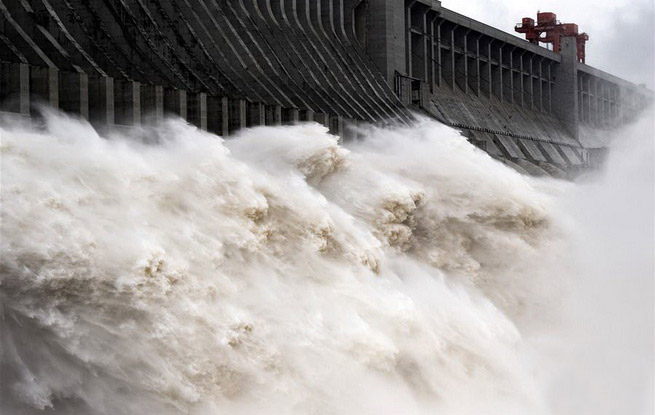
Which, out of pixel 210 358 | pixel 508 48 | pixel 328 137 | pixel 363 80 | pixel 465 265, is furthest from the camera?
pixel 508 48

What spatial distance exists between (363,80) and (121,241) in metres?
24.6

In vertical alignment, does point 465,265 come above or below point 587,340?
above

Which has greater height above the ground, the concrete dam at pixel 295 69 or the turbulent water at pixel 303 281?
the concrete dam at pixel 295 69

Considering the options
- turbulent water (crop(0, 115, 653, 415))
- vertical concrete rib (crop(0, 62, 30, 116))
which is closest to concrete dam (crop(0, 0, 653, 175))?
vertical concrete rib (crop(0, 62, 30, 116))

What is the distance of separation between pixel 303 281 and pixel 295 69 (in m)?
16.8

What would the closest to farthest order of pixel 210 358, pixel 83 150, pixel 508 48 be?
pixel 210 358
pixel 83 150
pixel 508 48

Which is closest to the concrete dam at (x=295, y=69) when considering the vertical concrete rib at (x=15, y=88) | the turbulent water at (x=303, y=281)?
the vertical concrete rib at (x=15, y=88)

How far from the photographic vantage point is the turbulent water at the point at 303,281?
1336 cm

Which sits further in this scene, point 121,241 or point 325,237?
point 325,237

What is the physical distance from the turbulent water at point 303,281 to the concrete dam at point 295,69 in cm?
117

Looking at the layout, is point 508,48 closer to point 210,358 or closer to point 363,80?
point 363,80

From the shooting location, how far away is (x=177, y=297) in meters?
14.3

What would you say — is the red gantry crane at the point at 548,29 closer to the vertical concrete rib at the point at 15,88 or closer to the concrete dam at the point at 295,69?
the concrete dam at the point at 295,69

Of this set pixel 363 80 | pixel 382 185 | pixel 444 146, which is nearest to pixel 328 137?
pixel 382 185
